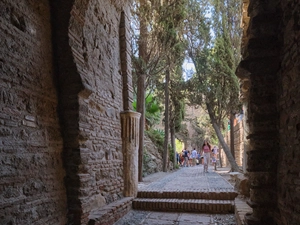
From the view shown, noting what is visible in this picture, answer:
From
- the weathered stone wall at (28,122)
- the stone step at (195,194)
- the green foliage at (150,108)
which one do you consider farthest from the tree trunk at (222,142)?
the weathered stone wall at (28,122)

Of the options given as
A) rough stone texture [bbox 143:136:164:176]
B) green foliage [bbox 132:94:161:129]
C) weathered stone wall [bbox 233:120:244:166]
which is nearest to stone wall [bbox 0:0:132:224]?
rough stone texture [bbox 143:136:164:176]

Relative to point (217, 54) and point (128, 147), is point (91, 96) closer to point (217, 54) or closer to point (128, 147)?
point (128, 147)

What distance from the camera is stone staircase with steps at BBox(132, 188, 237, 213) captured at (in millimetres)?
6035

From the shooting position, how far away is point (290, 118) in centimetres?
315

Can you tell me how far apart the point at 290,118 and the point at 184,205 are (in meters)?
3.70

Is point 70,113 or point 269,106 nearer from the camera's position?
point 269,106

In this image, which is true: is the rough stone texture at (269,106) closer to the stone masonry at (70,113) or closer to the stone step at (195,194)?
the stone masonry at (70,113)

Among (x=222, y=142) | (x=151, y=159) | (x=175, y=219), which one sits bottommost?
(x=175, y=219)

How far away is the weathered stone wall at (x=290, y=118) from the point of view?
2.89 meters

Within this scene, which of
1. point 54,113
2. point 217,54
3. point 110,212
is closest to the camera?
point 54,113

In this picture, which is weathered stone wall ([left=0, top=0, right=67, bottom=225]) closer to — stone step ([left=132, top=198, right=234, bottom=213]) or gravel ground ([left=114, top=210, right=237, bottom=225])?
gravel ground ([left=114, top=210, right=237, bottom=225])

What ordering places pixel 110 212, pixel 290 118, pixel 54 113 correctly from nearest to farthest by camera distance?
pixel 290 118
pixel 54 113
pixel 110 212

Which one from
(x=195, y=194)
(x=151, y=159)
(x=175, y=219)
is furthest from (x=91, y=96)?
(x=151, y=159)

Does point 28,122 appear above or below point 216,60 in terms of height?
below
